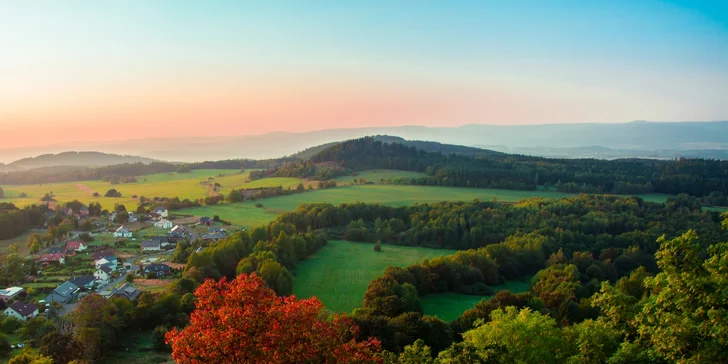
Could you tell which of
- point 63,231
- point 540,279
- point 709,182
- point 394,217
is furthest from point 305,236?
point 709,182

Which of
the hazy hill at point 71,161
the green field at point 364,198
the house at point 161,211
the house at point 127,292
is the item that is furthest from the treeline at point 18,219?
the hazy hill at point 71,161

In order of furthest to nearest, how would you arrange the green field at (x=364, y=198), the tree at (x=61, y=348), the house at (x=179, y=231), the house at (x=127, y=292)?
the green field at (x=364, y=198) → the house at (x=179, y=231) → the house at (x=127, y=292) → the tree at (x=61, y=348)

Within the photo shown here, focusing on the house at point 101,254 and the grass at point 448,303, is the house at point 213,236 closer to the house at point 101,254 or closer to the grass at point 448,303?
the house at point 101,254

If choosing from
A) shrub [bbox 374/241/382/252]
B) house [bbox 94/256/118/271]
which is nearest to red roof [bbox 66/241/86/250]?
house [bbox 94/256/118/271]

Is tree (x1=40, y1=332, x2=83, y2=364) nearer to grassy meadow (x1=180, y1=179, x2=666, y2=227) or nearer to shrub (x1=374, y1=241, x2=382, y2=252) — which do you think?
shrub (x1=374, y1=241, x2=382, y2=252)

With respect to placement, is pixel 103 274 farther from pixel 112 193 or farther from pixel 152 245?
pixel 112 193

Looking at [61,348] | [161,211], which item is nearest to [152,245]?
[161,211]
